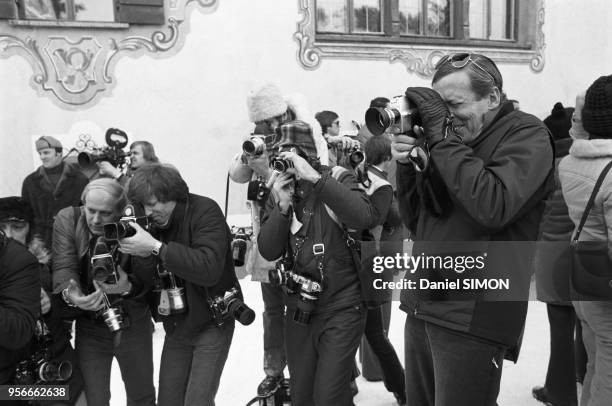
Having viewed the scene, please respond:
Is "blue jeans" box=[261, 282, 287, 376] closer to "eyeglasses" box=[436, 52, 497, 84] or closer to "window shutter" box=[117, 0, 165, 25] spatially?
"eyeglasses" box=[436, 52, 497, 84]

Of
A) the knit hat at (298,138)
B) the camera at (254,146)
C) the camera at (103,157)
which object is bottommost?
the camera at (103,157)

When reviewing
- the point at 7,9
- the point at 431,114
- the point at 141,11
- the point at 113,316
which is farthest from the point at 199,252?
the point at 7,9

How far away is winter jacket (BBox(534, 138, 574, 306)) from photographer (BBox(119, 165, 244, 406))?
1582 millimetres

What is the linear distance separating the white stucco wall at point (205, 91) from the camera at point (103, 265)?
4.13 metres

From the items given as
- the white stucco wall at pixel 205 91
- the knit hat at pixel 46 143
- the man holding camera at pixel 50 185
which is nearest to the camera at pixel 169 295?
the man holding camera at pixel 50 185

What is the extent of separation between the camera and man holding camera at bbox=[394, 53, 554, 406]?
189cm

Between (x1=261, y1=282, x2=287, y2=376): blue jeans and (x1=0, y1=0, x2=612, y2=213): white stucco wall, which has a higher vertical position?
(x1=0, y1=0, x2=612, y2=213): white stucco wall

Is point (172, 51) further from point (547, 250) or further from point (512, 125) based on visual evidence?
point (512, 125)

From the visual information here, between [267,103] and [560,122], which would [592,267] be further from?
[560,122]

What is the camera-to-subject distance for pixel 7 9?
6059 millimetres

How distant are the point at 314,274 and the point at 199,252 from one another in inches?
21.7

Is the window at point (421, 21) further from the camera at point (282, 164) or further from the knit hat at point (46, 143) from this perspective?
the camera at point (282, 164)

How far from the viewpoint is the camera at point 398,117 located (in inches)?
76.6

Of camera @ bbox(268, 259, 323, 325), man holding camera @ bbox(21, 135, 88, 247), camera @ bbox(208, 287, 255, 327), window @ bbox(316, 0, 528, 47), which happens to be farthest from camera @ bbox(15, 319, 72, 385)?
window @ bbox(316, 0, 528, 47)
